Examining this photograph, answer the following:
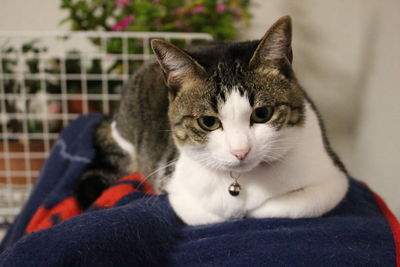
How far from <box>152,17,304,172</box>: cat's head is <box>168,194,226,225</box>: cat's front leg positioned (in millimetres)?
136

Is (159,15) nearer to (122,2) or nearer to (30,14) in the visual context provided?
(122,2)

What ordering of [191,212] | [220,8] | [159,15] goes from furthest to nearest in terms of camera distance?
[220,8], [159,15], [191,212]

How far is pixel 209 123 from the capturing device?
2.65 ft

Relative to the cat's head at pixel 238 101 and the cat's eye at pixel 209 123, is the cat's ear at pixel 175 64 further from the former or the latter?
the cat's eye at pixel 209 123

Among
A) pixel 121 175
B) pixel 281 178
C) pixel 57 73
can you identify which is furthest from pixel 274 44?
pixel 57 73

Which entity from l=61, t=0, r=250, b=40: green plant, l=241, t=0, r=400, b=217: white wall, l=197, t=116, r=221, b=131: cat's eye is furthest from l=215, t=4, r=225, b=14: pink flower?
l=197, t=116, r=221, b=131: cat's eye

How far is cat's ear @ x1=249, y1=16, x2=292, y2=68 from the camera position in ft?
2.48

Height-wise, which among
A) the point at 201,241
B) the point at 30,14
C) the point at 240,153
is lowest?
the point at 201,241

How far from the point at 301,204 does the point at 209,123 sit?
29 cm

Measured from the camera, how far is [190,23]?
5.52 feet

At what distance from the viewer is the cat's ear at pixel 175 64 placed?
81 centimetres

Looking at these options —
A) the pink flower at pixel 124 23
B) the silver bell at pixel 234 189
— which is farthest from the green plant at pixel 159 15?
the silver bell at pixel 234 189

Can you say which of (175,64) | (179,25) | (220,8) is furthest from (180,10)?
(175,64)

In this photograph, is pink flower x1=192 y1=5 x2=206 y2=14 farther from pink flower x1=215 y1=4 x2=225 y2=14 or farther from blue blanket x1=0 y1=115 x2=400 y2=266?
blue blanket x1=0 y1=115 x2=400 y2=266
